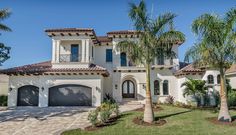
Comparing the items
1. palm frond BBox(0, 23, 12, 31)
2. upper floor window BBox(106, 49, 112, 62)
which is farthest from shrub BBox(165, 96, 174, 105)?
palm frond BBox(0, 23, 12, 31)

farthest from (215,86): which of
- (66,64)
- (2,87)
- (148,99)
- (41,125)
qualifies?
(2,87)

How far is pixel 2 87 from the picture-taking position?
3023 cm

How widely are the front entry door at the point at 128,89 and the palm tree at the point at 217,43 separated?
15.4 m

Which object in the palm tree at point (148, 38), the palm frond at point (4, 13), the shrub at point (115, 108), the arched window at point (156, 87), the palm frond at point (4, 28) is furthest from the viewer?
the arched window at point (156, 87)

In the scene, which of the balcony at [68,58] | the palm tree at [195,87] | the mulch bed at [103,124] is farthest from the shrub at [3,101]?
the palm tree at [195,87]

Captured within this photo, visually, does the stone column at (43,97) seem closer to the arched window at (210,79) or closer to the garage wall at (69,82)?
the garage wall at (69,82)

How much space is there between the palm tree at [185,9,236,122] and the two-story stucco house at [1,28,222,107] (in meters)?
9.21

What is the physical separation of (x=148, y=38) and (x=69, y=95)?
13685 millimetres

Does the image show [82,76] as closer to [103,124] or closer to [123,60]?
[123,60]

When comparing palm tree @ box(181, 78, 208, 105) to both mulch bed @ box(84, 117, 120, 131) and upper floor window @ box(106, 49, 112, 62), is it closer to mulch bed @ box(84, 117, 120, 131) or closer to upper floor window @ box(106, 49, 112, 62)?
mulch bed @ box(84, 117, 120, 131)

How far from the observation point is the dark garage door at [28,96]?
85.7 feet

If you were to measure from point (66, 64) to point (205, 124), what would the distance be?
17494 millimetres

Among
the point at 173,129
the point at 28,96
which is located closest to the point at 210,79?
the point at 173,129

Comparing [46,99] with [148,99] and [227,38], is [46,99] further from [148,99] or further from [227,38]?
[227,38]
